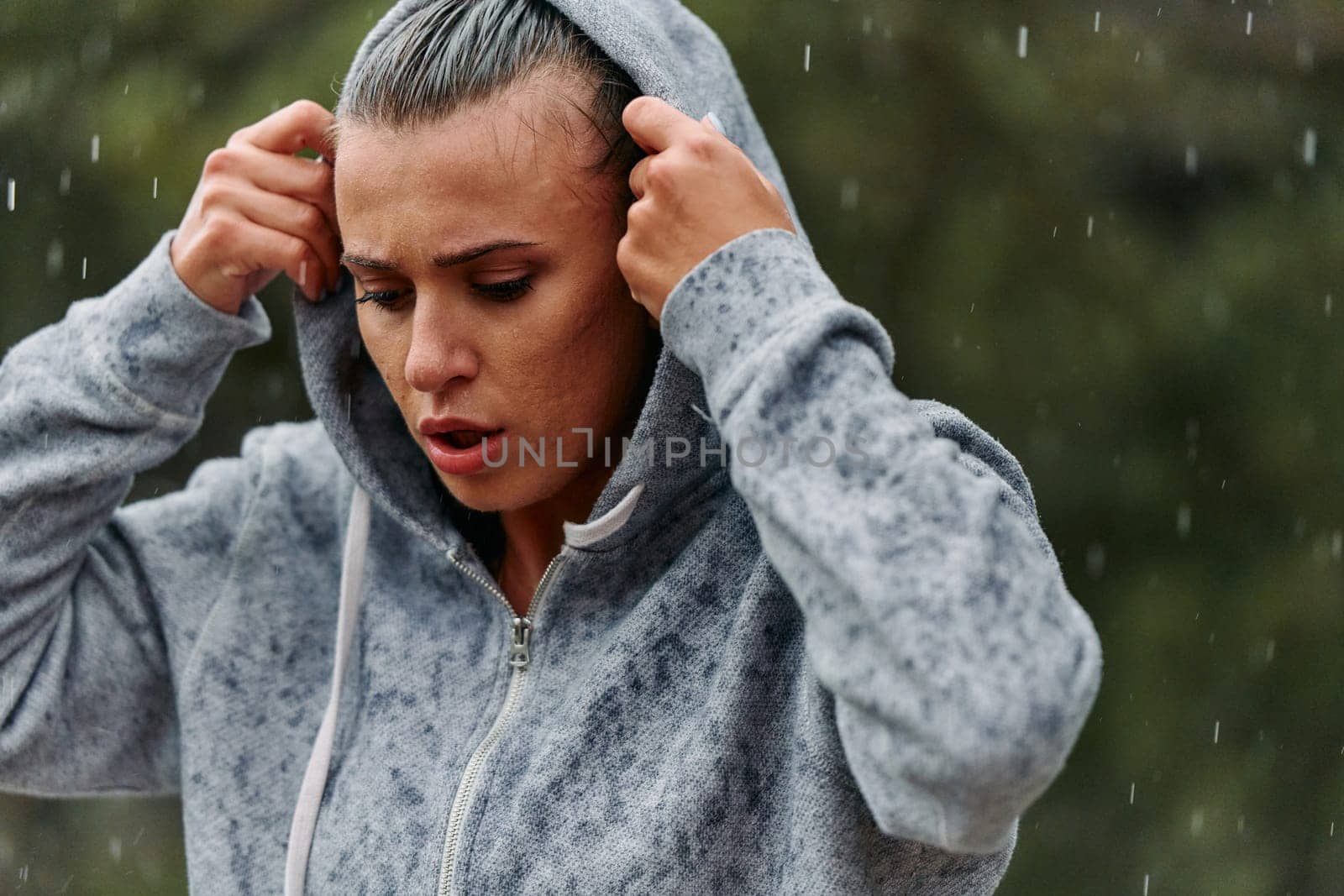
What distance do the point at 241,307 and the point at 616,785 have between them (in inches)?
34.0

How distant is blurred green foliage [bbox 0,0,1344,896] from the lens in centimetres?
321

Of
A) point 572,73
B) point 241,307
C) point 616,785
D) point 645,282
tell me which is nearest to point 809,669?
point 616,785

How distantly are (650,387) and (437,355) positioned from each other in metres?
0.28

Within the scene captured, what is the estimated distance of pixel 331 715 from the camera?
6.10 feet

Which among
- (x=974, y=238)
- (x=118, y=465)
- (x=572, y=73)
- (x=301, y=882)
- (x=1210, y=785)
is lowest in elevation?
(x=1210, y=785)

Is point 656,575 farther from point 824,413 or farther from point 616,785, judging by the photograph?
point 824,413

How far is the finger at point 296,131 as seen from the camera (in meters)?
1.88

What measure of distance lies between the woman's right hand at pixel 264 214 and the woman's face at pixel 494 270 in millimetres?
210

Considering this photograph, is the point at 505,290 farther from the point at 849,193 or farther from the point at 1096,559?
the point at 1096,559

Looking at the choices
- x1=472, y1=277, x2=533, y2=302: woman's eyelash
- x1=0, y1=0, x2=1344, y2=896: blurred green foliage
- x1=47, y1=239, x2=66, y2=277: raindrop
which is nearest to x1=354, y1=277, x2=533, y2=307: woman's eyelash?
x1=472, y1=277, x2=533, y2=302: woman's eyelash

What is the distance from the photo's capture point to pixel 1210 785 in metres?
3.45

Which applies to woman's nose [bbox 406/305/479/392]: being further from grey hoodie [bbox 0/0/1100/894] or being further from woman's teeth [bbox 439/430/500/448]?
grey hoodie [bbox 0/0/1100/894]

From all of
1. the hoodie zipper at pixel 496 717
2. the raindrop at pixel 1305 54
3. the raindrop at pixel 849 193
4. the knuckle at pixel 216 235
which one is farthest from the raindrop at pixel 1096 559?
the knuckle at pixel 216 235

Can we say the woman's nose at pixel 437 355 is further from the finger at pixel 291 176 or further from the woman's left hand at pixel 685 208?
the finger at pixel 291 176
